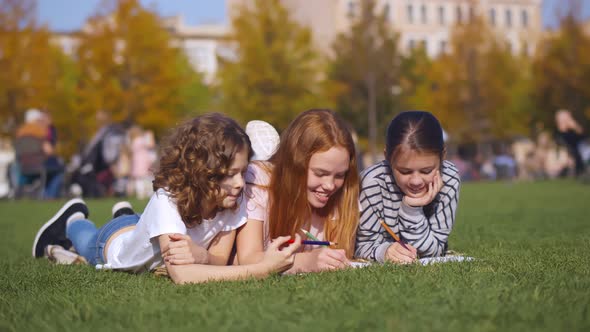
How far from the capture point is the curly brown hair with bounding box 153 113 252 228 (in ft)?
14.2

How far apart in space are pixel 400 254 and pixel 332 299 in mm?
1427

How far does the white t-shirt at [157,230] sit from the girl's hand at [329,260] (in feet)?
1.65

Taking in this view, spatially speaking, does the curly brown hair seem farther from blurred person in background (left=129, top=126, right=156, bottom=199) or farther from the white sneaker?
blurred person in background (left=129, top=126, right=156, bottom=199)

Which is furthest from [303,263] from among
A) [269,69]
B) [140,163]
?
[269,69]

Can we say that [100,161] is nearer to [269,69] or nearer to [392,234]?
[392,234]

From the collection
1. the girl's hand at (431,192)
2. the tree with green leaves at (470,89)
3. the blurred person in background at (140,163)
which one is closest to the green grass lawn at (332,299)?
the girl's hand at (431,192)

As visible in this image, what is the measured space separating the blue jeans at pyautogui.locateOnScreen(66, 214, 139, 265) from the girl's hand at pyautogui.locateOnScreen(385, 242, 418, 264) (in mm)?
1934

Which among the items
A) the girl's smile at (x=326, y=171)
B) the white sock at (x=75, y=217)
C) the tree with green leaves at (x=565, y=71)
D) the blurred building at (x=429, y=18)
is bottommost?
the white sock at (x=75, y=217)

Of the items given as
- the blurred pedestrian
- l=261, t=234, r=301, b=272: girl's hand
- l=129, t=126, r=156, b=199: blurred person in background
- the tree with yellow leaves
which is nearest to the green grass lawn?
l=261, t=234, r=301, b=272: girl's hand

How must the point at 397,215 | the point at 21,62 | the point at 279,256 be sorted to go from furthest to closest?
the point at 21,62 < the point at 397,215 < the point at 279,256

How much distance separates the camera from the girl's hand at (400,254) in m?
4.78

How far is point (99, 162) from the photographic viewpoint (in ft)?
60.1

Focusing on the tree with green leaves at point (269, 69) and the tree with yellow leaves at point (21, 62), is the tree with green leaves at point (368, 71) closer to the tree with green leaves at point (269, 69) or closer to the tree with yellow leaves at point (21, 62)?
the tree with green leaves at point (269, 69)

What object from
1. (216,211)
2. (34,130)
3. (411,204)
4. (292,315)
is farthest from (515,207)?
(34,130)
